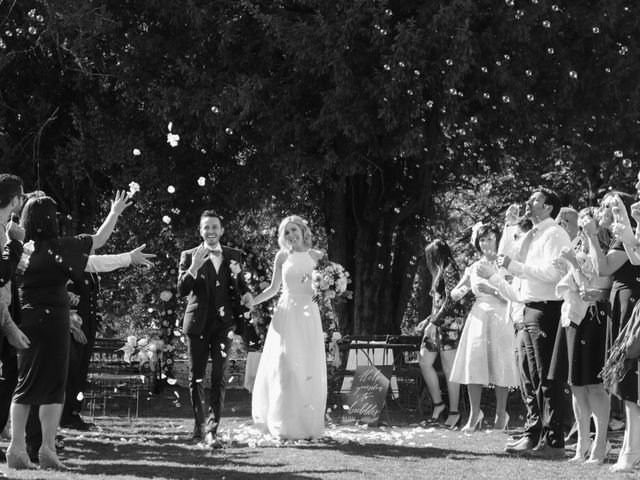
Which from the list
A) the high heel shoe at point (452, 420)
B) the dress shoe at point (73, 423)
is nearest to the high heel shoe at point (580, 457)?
the high heel shoe at point (452, 420)

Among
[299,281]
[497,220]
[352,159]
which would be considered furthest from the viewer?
[497,220]

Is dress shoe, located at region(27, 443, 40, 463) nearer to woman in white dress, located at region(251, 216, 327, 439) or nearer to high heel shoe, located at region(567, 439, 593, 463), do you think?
woman in white dress, located at region(251, 216, 327, 439)

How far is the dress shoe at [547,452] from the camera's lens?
874 cm

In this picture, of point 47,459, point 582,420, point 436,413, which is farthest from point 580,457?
point 436,413

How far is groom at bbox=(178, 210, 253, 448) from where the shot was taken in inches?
386

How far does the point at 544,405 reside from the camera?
8.87 m

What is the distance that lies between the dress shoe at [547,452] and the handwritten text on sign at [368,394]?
3.46 meters

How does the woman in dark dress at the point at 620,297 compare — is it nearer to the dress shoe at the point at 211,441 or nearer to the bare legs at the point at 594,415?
the bare legs at the point at 594,415

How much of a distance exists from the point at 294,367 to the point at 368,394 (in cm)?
239

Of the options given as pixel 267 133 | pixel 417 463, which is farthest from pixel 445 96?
pixel 417 463

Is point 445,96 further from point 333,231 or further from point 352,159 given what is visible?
point 333,231

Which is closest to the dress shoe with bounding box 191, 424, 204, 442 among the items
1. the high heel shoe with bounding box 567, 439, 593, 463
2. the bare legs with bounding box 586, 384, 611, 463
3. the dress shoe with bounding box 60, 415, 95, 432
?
the dress shoe with bounding box 60, 415, 95, 432

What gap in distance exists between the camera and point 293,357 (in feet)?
33.6

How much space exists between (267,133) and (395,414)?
4922 millimetres
